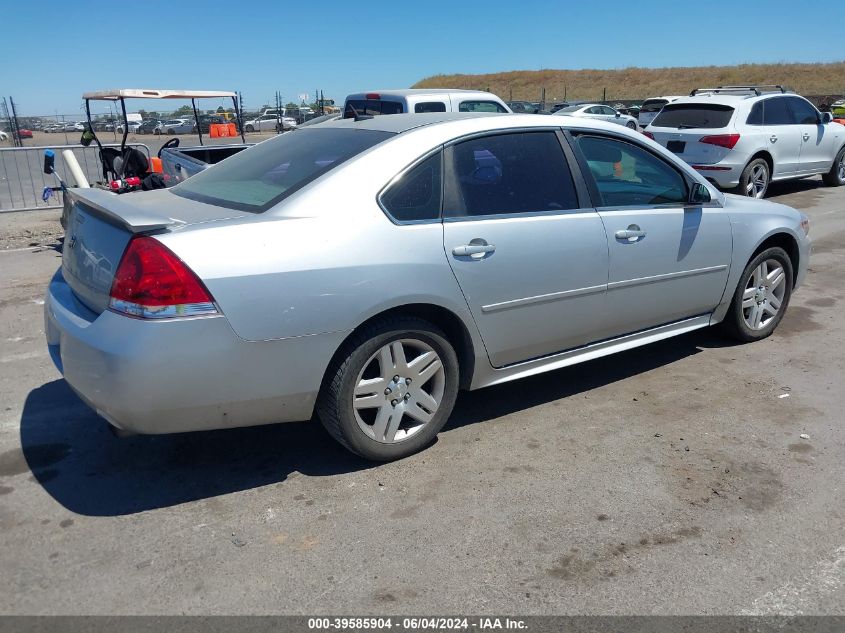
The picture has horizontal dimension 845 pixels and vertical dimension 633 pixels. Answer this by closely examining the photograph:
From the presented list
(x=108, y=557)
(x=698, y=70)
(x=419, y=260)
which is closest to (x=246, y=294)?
(x=419, y=260)

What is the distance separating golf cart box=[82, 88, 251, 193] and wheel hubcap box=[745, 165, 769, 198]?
24.9 feet

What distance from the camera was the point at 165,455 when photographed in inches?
147

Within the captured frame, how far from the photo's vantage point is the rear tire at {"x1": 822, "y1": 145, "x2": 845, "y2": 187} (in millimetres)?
13586

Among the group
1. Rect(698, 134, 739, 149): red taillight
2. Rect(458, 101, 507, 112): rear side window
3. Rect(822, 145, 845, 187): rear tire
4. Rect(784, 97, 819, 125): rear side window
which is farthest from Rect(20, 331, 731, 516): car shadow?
Rect(822, 145, 845, 187): rear tire

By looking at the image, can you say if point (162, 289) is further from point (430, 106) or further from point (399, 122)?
point (430, 106)

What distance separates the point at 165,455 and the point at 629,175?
10.2 ft

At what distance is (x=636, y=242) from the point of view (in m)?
4.29

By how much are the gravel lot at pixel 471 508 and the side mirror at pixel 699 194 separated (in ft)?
3.69

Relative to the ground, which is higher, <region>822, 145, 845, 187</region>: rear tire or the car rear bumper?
the car rear bumper

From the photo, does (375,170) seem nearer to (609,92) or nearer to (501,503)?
(501,503)

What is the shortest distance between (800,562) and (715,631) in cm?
61

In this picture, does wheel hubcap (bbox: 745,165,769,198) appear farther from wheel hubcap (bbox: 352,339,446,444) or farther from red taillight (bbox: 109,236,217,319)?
red taillight (bbox: 109,236,217,319)

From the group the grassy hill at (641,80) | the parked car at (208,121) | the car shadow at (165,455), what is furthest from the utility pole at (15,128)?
the grassy hill at (641,80)

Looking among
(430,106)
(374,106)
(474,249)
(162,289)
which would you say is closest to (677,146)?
(430,106)
